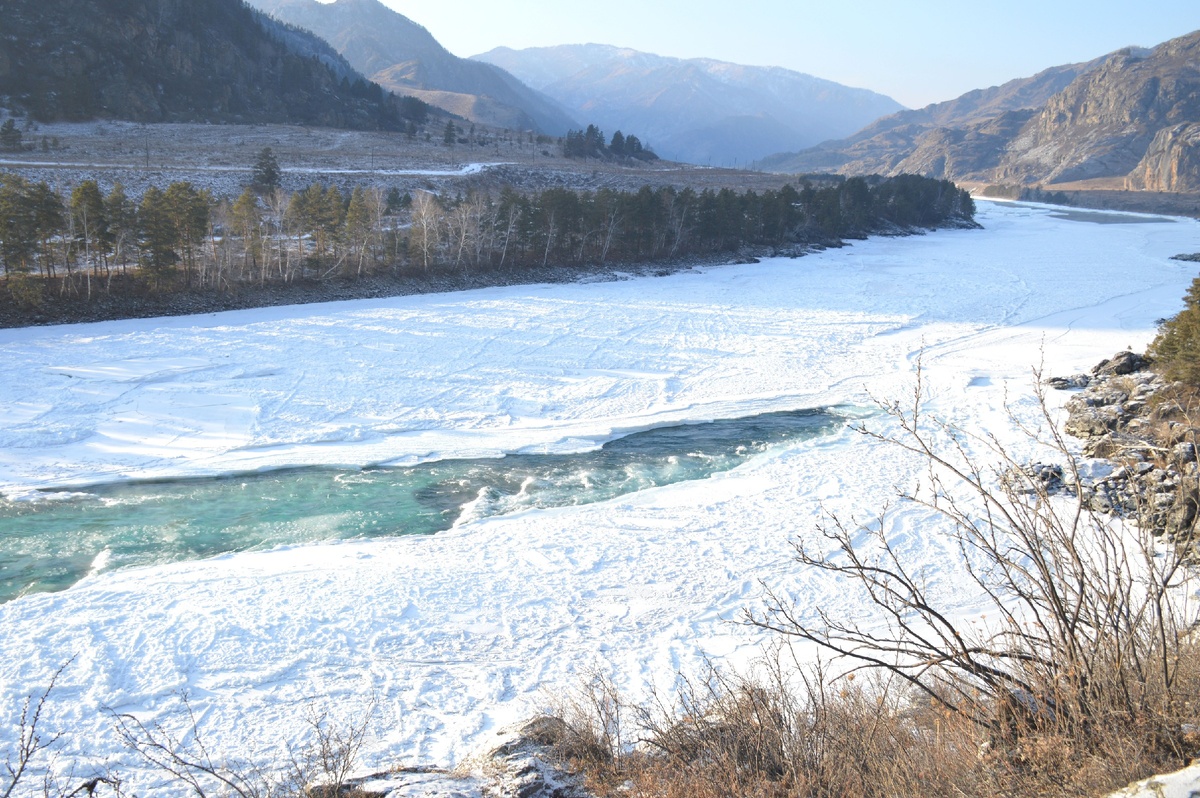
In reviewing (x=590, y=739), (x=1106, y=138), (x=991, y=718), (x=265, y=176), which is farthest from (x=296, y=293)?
(x=1106, y=138)

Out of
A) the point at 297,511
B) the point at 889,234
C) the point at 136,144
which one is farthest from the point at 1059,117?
the point at 297,511

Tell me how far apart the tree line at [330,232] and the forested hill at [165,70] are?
120 feet

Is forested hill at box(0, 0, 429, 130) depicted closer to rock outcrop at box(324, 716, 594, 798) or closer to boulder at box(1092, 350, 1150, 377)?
rock outcrop at box(324, 716, 594, 798)

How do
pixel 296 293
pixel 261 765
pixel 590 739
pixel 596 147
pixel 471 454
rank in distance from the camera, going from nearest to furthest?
1. pixel 590 739
2. pixel 261 765
3. pixel 471 454
4. pixel 296 293
5. pixel 596 147

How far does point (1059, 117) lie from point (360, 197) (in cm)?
18785

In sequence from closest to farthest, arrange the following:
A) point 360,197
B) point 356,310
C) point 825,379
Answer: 1. point 825,379
2. point 356,310
3. point 360,197

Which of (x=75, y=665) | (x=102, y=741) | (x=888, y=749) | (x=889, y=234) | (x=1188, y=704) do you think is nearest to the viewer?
(x=1188, y=704)

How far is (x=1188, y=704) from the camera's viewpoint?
13.1 feet

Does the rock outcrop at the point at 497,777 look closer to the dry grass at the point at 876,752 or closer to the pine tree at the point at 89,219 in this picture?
the dry grass at the point at 876,752

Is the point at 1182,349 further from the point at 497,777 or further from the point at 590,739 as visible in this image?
the point at 497,777

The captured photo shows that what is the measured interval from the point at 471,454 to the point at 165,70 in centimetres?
7983

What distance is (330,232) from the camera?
3428cm

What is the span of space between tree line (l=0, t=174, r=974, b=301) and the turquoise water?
55.3ft

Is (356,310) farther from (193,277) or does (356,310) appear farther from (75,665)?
(75,665)
